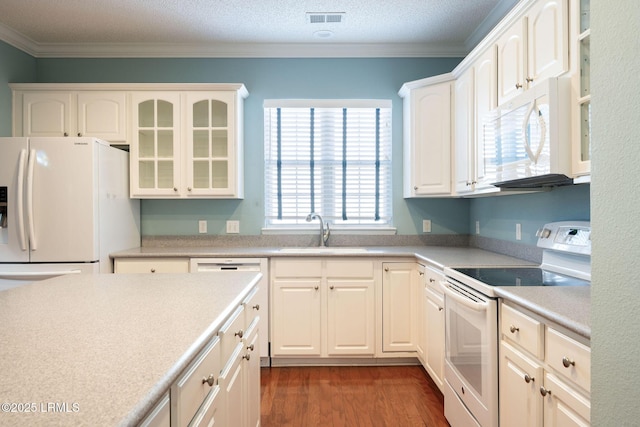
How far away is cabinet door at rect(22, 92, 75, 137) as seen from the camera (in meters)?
3.17

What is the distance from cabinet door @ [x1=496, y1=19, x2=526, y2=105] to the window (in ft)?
4.51

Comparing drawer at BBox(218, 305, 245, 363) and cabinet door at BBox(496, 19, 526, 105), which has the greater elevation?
cabinet door at BBox(496, 19, 526, 105)

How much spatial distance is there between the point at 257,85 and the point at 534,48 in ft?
7.76

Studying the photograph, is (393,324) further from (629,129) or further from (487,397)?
(629,129)

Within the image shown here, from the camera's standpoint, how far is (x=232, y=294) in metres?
1.41

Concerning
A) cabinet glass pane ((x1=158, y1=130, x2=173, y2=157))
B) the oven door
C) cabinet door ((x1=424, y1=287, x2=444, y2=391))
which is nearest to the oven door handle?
the oven door

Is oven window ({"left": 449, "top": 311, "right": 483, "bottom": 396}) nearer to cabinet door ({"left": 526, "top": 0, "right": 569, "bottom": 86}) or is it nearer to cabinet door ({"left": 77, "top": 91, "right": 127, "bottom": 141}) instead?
cabinet door ({"left": 526, "top": 0, "right": 569, "bottom": 86})

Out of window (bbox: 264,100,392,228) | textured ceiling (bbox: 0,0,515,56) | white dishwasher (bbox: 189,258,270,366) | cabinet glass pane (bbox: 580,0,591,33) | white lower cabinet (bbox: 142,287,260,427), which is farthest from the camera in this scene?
window (bbox: 264,100,392,228)

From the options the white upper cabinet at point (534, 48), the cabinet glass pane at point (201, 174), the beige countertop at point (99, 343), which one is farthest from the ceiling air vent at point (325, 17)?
the beige countertop at point (99, 343)

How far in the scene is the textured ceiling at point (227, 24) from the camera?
109 inches

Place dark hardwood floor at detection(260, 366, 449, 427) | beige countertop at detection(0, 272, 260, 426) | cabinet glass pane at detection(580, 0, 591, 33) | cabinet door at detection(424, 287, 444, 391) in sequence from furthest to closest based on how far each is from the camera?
cabinet door at detection(424, 287, 444, 391)
dark hardwood floor at detection(260, 366, 449, 427)
cabinet glass pane at detection(580, 0, 591, 33)
beige countertop at detection(0, 272, 260, 426)

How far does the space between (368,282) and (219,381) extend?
6.23ft

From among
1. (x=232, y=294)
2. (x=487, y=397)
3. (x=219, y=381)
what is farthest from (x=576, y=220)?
A: (x=219, y=381)

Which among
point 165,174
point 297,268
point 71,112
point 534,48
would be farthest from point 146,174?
point 534,48
